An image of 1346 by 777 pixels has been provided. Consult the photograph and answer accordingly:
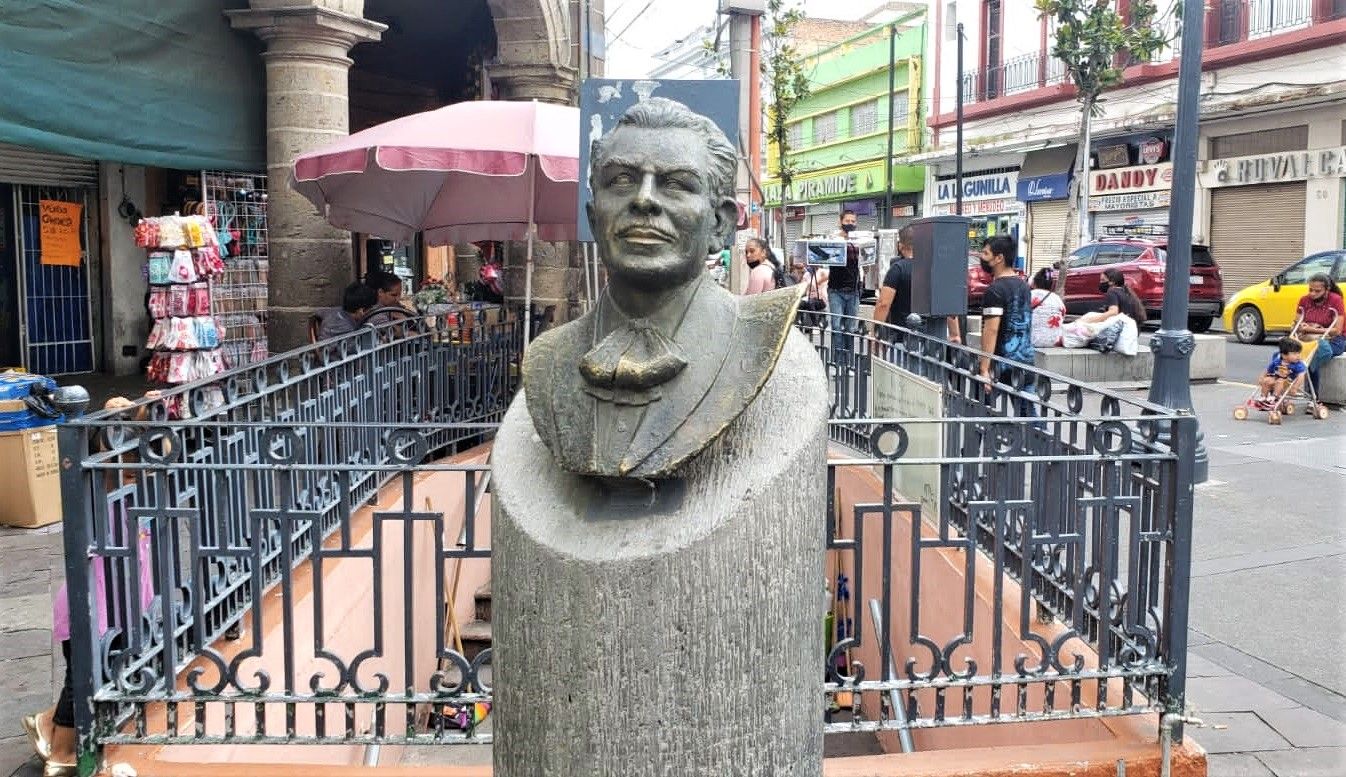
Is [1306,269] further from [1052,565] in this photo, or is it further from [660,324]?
[660,324]

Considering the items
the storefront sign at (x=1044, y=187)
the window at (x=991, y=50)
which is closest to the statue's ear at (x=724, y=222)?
the storefront sign at (x=1044, y=187)

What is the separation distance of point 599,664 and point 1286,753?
2807 mm

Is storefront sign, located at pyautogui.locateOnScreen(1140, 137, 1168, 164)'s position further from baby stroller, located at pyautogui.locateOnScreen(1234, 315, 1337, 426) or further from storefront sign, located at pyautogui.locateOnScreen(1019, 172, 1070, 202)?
baby stroller, located at pyautogui.locateOnScreen(1234, 315, 1337, 426)

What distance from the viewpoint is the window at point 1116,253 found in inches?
765

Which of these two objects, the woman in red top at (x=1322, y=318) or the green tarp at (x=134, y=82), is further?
the woman in red top at (x=1322, y=318)

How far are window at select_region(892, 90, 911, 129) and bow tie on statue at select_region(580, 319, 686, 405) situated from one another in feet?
114

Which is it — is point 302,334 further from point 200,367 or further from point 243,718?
point 243,718

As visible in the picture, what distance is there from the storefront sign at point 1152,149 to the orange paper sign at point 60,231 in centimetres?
2127

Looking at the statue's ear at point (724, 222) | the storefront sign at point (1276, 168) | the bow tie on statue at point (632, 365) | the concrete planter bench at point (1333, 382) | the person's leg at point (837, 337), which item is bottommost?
the concrete planter bench at point (1333, 382)

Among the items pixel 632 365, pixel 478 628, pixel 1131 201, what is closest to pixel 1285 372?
pixel 478 628

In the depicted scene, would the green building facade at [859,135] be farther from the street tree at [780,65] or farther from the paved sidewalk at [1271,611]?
the paved sidewalk at [1271,611]

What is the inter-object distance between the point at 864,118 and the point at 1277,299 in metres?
23.5

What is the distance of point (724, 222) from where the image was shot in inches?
89.9

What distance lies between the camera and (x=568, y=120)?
6.57 meters
